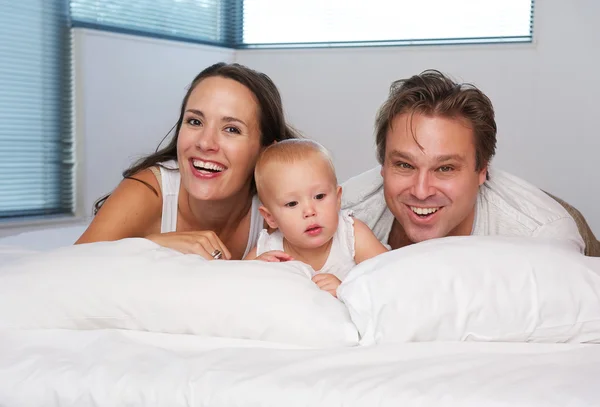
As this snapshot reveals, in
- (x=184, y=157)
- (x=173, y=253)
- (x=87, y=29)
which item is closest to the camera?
(x=173, y=253)

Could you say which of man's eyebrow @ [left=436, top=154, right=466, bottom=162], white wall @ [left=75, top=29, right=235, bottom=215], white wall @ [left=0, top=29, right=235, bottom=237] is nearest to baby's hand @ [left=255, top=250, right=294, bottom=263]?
man's eyebrow @ [left=436, top=154, right=466, bottom=162]

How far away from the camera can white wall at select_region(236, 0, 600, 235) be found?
418 centimetres

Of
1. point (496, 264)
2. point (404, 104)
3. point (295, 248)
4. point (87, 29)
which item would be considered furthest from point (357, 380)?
point (87, 29)

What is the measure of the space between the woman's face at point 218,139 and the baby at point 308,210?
0.12 meters

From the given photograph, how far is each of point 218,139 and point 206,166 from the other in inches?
3.1

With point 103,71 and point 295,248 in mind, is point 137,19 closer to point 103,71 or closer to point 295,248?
point 103,71

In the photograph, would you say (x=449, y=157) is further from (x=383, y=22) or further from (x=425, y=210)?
(x=383, y=22)

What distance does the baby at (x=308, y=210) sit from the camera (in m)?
1.90

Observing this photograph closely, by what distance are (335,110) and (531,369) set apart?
3915mm

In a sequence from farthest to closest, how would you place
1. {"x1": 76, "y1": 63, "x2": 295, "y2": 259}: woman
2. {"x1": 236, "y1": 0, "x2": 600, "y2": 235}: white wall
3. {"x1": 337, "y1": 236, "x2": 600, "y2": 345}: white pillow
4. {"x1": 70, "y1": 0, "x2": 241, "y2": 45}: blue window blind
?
{"x1": 70, "y1": 0, "x2": 241, "y2": 45}: blue window blind < {"x1": 236, "y1": 0, "x2": 600, "y2": 235}: white wall < {"x1": 76, "y1": 63, "x2": 295, "y2": 259}: woman < {"x1": 337, "y1": 236, "x2": 600, "y2": 345}: white pillow

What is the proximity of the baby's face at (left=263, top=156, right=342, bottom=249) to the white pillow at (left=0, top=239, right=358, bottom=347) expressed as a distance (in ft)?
1.40

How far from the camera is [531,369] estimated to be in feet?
3.91

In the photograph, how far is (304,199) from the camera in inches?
75.1

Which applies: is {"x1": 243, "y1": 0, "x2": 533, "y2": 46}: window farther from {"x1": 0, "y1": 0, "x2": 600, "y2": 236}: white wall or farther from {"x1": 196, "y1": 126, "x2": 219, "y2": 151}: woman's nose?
{"x1": 196, "y1": 126, "x2": 219, "y2": 151}: woman's nose
